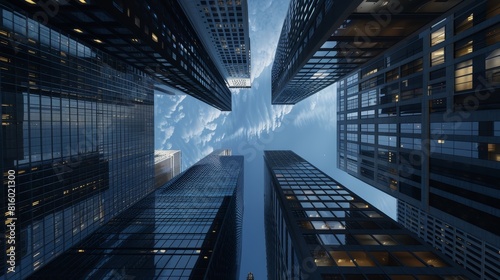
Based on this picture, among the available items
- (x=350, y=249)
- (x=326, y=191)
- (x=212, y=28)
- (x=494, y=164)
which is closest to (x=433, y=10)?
(x=494, y=164)

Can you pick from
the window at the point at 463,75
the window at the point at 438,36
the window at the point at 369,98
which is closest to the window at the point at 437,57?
the window at the point at 438,36

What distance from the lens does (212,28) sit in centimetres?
8012

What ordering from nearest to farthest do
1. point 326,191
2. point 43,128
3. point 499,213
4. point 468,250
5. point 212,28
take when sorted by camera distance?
1. point 499,213
2. point 43,128
3. point 326,191
4. point 468,250
5. point 212,28

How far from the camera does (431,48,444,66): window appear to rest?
3272 cm

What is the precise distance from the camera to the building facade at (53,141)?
30172 millimetres

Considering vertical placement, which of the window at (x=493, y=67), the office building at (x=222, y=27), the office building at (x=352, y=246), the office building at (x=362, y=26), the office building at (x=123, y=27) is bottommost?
the office building at (x=352, y=246)

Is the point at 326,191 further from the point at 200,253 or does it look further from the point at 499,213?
the point at 200,253

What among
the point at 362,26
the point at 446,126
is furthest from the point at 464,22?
the point at 362,26

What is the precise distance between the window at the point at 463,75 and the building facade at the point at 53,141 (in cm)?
6254

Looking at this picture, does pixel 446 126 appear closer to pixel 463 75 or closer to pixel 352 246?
pixel 463 75

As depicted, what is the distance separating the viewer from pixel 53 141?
37.8 metres

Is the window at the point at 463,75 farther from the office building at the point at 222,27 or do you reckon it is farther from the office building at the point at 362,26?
the office building at the point at 222,27

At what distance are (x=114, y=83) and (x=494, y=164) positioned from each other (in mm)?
77085

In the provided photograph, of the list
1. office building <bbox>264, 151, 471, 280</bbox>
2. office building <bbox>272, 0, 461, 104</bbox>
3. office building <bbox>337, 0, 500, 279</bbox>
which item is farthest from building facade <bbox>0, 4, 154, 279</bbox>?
office building <bbox>337, 0, 500, 279</bbox>
